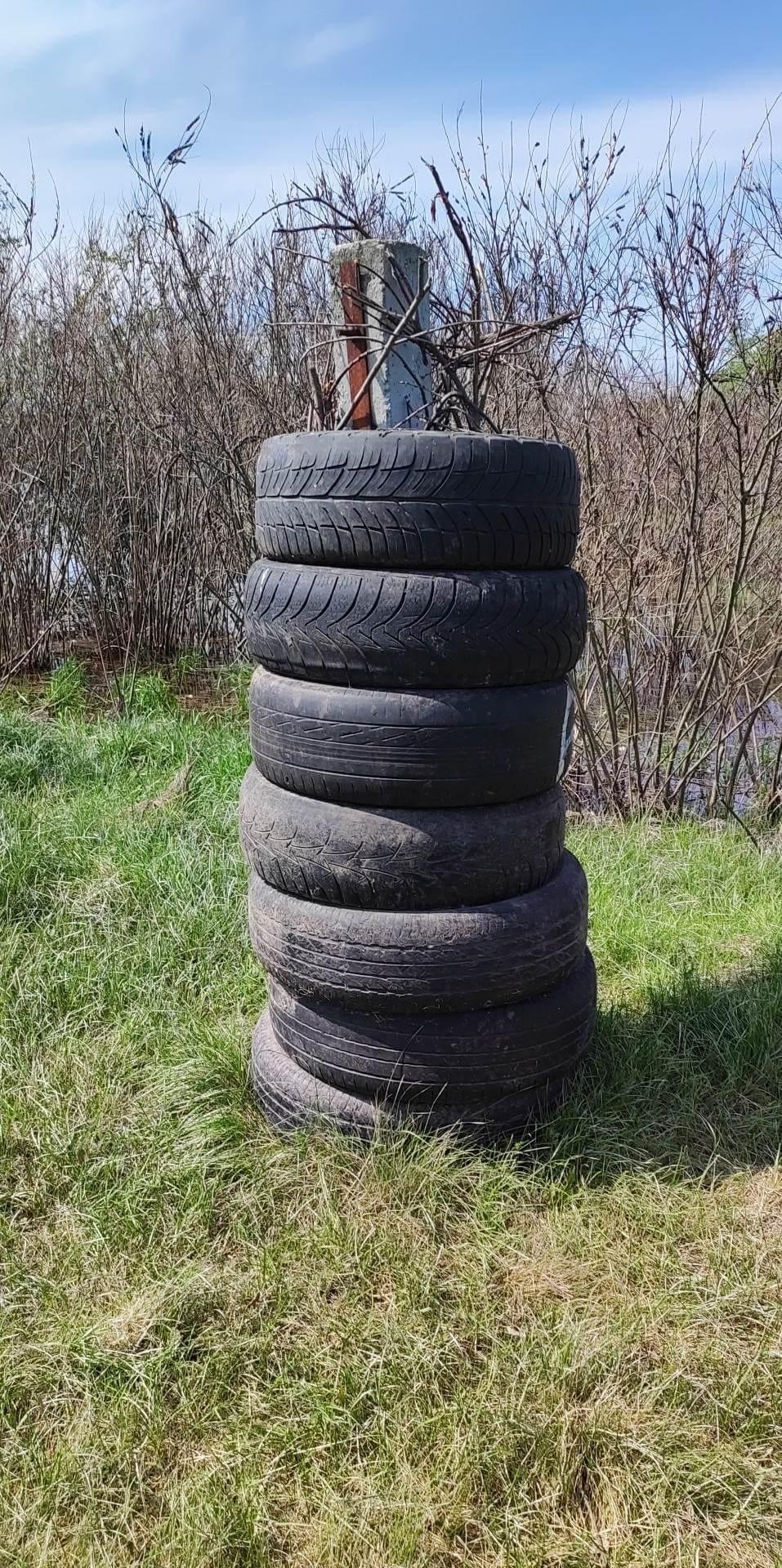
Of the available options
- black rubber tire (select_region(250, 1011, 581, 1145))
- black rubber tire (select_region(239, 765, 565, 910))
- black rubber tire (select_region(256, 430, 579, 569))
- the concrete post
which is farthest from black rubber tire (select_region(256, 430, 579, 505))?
black rubber tire (select_region(250, 1011, 581, 1145))

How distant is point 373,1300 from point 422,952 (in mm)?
753

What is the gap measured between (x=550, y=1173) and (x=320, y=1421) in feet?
2.78

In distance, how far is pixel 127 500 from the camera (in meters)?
7.54

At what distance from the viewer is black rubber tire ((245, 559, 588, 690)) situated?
82.1 inches

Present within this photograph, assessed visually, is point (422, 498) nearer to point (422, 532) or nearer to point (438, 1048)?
point (422, 532)

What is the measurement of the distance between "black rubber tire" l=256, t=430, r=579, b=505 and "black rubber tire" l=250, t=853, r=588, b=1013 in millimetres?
971

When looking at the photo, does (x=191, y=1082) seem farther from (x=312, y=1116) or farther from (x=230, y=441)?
(x=230, y=441)

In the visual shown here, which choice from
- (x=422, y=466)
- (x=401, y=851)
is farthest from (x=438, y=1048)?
(x=422, y=466)

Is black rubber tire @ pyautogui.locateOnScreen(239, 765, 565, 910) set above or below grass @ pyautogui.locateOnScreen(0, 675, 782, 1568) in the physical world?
above

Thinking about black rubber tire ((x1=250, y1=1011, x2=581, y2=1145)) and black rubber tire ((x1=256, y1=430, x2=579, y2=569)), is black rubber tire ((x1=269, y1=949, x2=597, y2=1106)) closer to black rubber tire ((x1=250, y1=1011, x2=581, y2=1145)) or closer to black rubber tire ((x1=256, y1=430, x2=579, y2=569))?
black rubber tire ((x1=250, y1=1011, x2=581, y2=1145))

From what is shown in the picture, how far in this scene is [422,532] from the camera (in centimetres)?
207

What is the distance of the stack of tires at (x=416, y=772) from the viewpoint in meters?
2.09

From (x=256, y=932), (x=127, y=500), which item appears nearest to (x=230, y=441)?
(x=127, y=500)

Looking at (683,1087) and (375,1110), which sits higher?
(375,1110)
